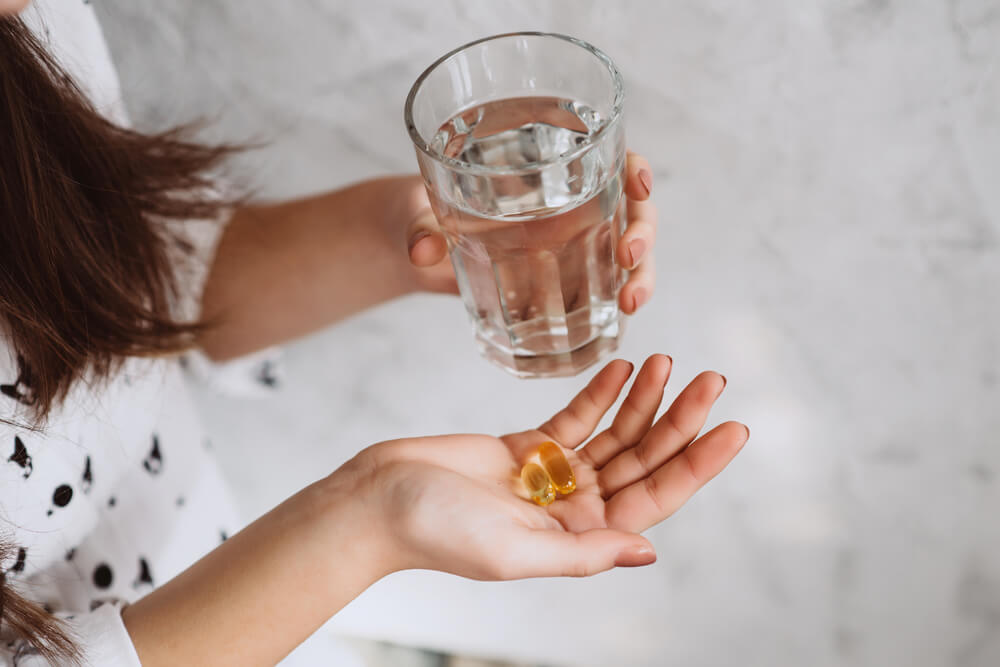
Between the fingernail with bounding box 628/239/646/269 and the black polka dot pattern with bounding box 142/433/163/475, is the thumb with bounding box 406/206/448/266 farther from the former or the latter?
the black polka dot pattern with bounding box 142/433/163/475

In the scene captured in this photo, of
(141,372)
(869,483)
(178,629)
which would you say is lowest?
(869,483)

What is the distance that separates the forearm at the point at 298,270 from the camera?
28.4 inches

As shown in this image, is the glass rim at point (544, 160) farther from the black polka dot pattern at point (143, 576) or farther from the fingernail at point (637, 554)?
the black polka dot pattern at point (143, 576)

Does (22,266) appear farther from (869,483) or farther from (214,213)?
(869,483)

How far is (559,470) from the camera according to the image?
544mm

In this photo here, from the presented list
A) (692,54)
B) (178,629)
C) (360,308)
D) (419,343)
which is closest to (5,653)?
(178,629)

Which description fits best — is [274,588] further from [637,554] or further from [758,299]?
[758,299]

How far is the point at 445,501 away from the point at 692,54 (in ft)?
1.29

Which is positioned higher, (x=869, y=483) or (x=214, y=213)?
(x=214, y=213)

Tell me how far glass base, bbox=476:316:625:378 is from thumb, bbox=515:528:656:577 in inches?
5.9

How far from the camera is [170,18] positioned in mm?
737

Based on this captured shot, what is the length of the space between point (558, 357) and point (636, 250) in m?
0.10

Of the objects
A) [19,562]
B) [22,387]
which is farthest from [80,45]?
[19,562]

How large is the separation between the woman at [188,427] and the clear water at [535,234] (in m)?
0.03
